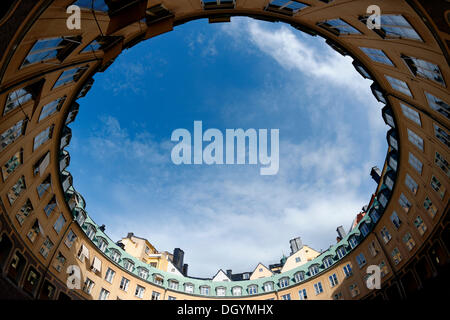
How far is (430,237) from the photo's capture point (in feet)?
66.0

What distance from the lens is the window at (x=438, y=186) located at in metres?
18.8

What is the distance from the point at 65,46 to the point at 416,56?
21.6m

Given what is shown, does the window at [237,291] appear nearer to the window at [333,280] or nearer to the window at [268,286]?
the window at [268,286]

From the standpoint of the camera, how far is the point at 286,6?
15688mm

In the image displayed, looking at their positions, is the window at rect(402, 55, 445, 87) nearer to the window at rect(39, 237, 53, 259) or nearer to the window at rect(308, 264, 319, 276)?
the window at rect(308, 264, 319, 276)

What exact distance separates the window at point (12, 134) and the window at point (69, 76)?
373 centimetres

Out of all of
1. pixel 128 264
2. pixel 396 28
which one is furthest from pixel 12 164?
pixel 396 28

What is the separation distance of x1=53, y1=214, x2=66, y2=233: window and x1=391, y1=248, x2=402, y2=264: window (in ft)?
121

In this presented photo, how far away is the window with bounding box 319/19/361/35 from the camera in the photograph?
15.2 m

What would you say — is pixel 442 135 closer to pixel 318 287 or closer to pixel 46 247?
pixel 318 287

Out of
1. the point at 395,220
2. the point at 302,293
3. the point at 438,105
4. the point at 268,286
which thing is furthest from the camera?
the point at 268,286

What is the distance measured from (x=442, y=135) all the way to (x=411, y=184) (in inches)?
281

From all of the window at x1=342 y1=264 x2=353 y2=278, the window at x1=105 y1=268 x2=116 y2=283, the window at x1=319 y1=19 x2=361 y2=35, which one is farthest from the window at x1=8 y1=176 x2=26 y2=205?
the window at x1=342 y1=264 x2=353 y2=278
